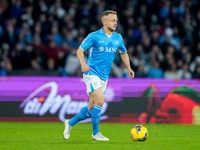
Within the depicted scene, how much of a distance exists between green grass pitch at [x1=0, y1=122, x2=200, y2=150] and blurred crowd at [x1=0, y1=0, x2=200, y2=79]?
3.56m

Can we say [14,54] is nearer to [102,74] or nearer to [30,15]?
[30,15]

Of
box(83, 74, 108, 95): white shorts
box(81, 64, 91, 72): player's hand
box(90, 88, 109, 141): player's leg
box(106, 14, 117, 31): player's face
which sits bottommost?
box(90, 88, 109, 141): player's leg

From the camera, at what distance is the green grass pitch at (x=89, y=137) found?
7.89m

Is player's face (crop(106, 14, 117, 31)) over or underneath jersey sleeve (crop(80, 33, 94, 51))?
over

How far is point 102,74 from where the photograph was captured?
29.2 feet

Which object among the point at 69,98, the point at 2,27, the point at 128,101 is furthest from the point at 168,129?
the point at 2,27

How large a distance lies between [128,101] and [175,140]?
4.09 meters

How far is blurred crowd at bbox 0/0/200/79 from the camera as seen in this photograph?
52.1 ft

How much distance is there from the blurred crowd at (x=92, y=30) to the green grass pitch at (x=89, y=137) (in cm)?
356

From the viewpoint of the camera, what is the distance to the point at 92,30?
679 inches

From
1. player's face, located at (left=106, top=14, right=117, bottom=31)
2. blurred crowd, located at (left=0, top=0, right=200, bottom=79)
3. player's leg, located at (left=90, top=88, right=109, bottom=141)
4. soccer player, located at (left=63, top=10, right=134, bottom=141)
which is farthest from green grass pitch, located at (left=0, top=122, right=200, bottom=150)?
blurred crowd, located at (left=0, top=0, right=200, bottom=79)

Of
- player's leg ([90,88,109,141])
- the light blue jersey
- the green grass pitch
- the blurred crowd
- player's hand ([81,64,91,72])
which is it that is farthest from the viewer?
the blurred crowd

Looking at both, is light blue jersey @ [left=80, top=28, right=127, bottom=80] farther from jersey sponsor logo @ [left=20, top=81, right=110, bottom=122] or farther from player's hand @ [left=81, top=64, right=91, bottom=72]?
jersey sponsor logo @ [left=20, top=81, right=110, bottom=122]

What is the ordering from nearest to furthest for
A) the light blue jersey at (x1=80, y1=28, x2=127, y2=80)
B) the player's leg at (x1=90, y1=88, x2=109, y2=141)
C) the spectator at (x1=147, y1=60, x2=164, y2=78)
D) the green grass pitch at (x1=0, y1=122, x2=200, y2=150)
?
the green grass pitch at (x1=0, y1=122, x2=200, y2=150) < the player's leg at (x1=90, y1=88, x2=109, y2=141) < the light blue jersey at (x1=80, y1=28, x2=127, y2=80) < the spectator at (x1=147, y1=60, x2=164, y2=78)
